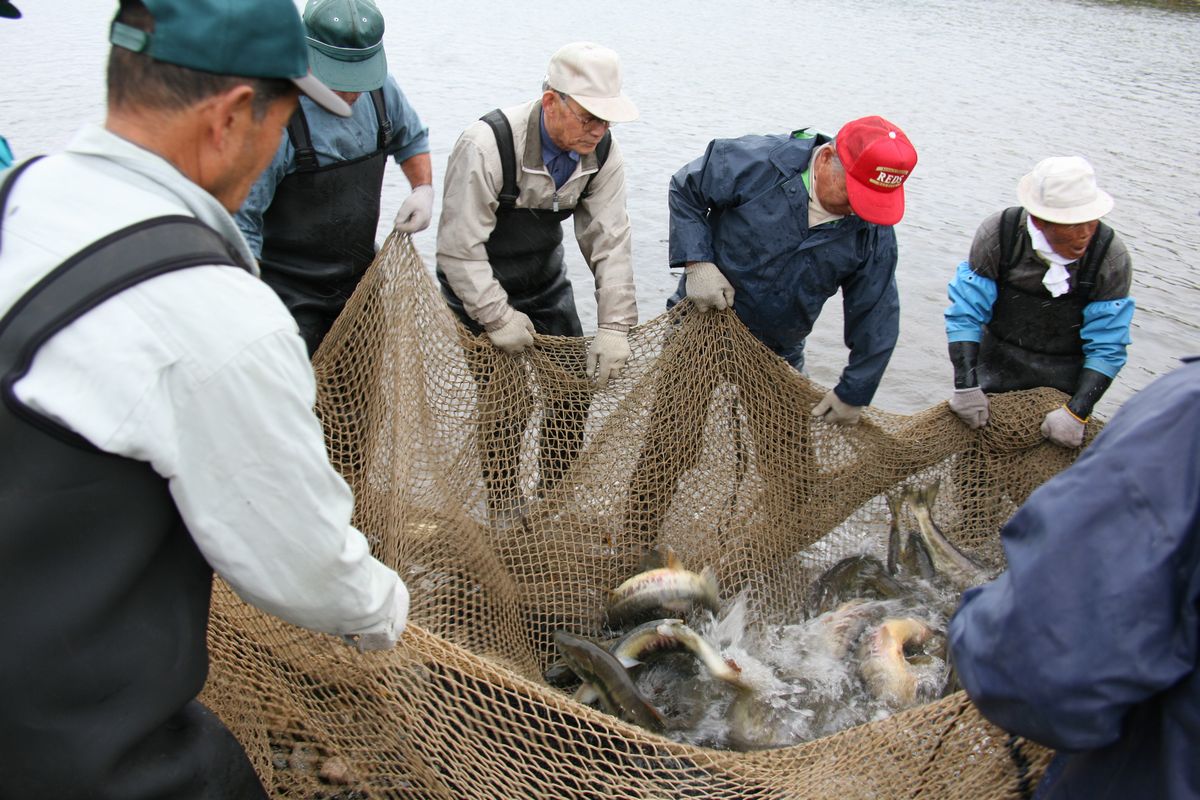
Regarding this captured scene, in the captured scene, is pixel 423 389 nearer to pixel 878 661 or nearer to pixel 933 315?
pixel 878 661

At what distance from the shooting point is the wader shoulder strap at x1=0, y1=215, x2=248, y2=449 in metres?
1.35

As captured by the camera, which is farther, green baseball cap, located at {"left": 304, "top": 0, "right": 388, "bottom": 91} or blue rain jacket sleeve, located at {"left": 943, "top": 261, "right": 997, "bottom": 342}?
blue rain jacket sleeve, located at {"left": 943, "top": 261, "right": 997, "bottom": 342}

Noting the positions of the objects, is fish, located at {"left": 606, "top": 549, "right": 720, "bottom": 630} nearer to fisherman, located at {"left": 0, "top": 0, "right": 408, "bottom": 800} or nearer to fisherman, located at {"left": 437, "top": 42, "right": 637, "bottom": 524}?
fisherman, located at {"left": 437, "top": 42, "right": 637, "bottom": 524}

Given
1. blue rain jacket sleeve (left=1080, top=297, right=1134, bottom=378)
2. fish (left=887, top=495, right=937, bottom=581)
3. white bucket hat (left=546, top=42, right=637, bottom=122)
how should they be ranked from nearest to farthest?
white bucket hat (left=546, top=42, right=637, bottom=122)
blue rain jacket sleeve (left=1080, top=297, right=1134, bottom=378)
fish (left=887, top=495, right=937, bottom=581)

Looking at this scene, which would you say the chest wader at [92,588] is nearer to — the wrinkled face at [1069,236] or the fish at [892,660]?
the fish at [892,660]

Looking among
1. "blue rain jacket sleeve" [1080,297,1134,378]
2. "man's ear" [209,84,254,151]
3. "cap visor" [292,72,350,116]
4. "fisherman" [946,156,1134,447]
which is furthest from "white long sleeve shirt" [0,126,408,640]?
"blue rain jacket sleeve" [1080,297,1134,378]

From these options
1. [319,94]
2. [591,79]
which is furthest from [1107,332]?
[319,94]

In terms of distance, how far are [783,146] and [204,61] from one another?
9.74 ft

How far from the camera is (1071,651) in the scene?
1451 millimetres

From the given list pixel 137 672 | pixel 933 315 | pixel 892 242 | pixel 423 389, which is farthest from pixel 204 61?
pixel 933 315

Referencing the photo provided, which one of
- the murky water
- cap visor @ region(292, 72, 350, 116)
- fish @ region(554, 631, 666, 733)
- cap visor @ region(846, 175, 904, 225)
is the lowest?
the murky water

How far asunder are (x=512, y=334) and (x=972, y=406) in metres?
2.25

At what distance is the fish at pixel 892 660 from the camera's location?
3723 millimetres

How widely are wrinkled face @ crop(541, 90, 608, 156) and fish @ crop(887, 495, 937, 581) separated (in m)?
2.31
